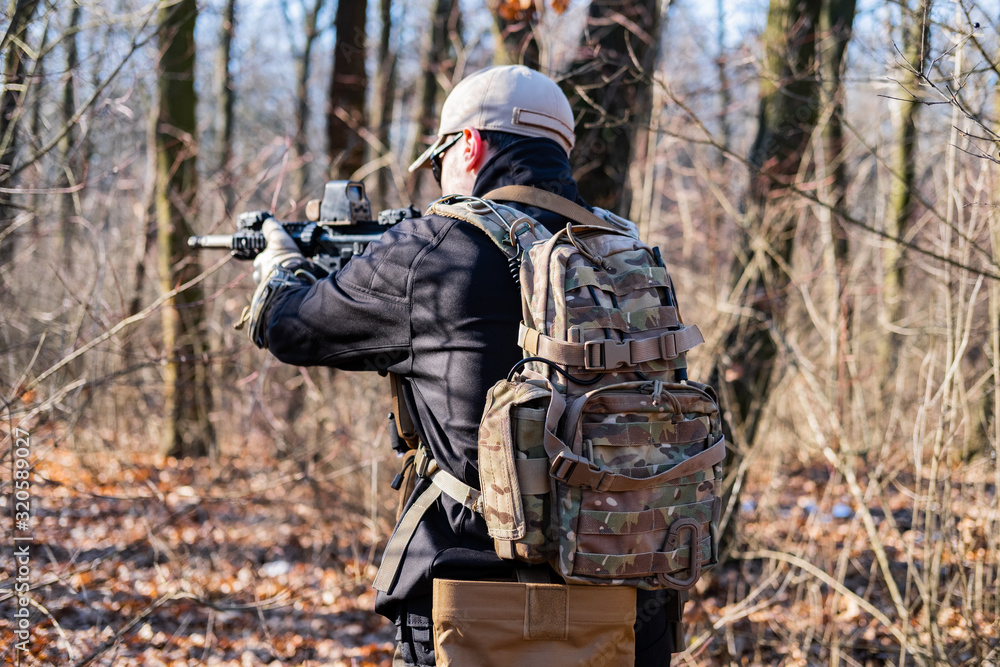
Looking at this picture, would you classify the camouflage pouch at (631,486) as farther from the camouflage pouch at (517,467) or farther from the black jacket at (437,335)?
the black jacket at (437,335)

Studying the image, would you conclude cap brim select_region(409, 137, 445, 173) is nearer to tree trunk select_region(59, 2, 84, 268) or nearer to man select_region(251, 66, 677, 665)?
man select_region(251, 66, 677, 665)

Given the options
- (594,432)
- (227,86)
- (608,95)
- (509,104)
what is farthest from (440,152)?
(227,86)

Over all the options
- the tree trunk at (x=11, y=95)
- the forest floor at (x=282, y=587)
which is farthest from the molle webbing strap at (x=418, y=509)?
the tree trunk at (x=11, y=95)

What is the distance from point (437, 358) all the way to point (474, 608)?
635 mm

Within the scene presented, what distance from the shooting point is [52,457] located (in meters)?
7.75

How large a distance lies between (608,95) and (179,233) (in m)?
4.41

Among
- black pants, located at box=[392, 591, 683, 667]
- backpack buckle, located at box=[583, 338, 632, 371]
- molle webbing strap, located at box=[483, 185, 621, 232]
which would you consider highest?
molle webbing strap, located at box=[483, 185, 621, 232]

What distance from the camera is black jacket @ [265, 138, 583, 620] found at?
1963 mm

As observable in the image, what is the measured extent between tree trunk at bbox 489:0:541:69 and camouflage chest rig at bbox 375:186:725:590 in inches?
107

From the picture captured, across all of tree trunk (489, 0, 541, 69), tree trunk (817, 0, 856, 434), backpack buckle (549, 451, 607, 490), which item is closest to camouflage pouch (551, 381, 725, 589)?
backpack buckle (549, 451, 607, 490)

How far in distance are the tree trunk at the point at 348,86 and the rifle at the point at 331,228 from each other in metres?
4.06

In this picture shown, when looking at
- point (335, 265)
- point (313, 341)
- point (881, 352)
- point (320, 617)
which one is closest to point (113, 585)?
point (320, 617)

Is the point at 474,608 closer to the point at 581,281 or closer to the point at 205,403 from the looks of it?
A: the point at 581,281

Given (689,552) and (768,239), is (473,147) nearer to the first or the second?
(689,552)
